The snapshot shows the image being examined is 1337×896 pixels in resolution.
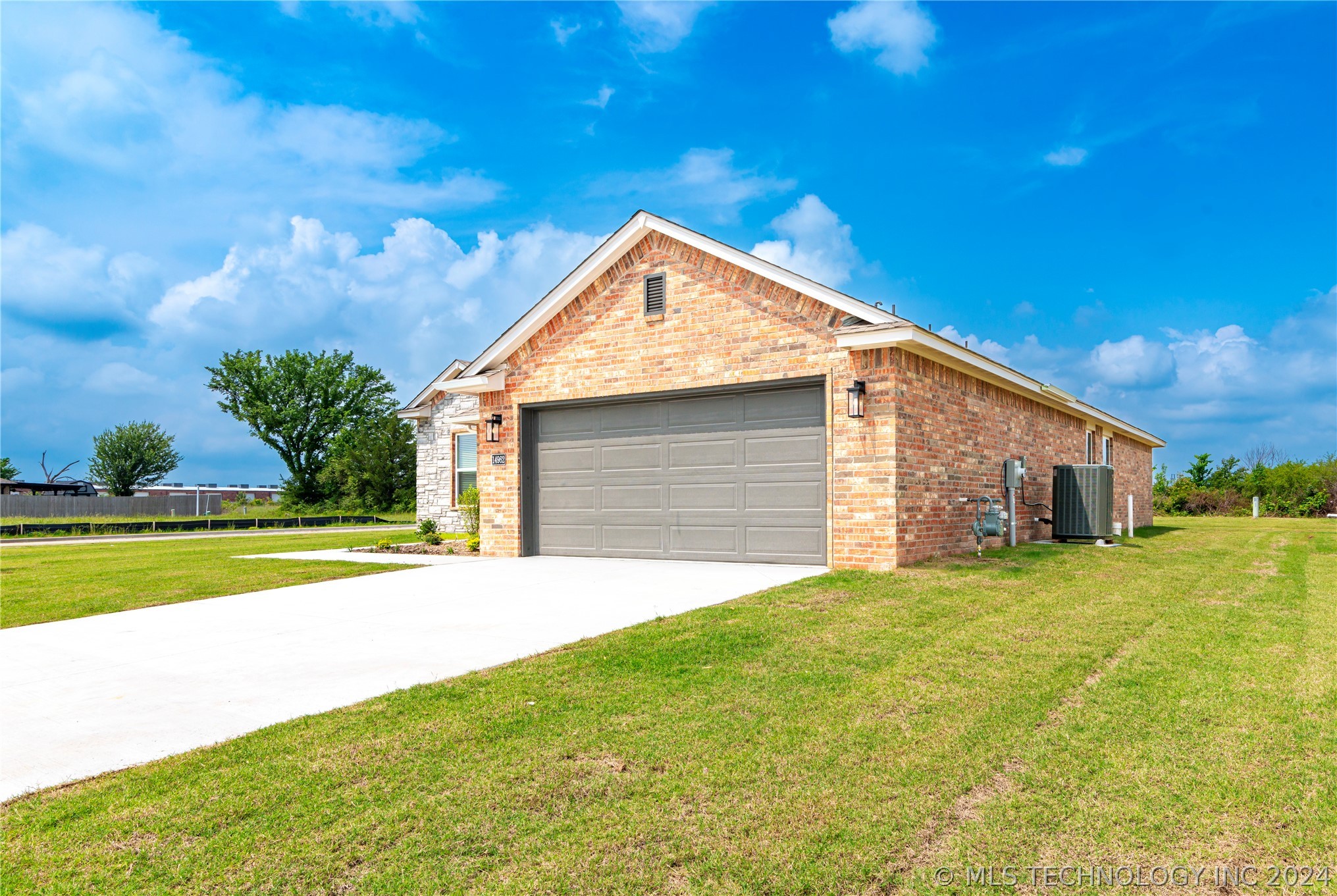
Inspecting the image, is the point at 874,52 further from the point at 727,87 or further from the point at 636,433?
the point at 636,433

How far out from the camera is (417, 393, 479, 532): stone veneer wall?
20.0m

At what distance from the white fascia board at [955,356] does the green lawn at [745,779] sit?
483cm

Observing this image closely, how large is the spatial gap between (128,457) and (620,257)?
60.7 meters

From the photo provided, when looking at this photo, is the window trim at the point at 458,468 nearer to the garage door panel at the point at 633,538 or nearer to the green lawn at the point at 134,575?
the green lawn at the point at 134,575

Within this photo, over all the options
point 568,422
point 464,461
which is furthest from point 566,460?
point 464,461

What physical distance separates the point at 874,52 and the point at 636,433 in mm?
8439

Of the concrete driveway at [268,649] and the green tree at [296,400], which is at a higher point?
the green tree at [296,400]

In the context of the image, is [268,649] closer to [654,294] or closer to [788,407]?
[788,407]

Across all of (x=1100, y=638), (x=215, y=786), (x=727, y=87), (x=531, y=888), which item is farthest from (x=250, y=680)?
(x=727, y=87)

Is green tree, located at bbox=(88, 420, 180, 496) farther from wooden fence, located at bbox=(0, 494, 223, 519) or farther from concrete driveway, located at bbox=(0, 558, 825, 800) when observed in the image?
concrete driveway, located at bbox=(0, 558, 825, 800)

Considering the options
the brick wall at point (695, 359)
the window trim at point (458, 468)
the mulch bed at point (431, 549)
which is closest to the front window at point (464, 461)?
the window trim at point (458, 468)

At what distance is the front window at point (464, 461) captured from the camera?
19.8 meters

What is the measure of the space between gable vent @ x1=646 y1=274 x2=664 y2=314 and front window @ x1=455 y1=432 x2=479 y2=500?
9.22m

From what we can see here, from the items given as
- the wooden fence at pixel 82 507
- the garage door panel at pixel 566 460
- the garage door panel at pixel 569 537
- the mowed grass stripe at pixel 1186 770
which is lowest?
the wooden fence at pixel 82 507
